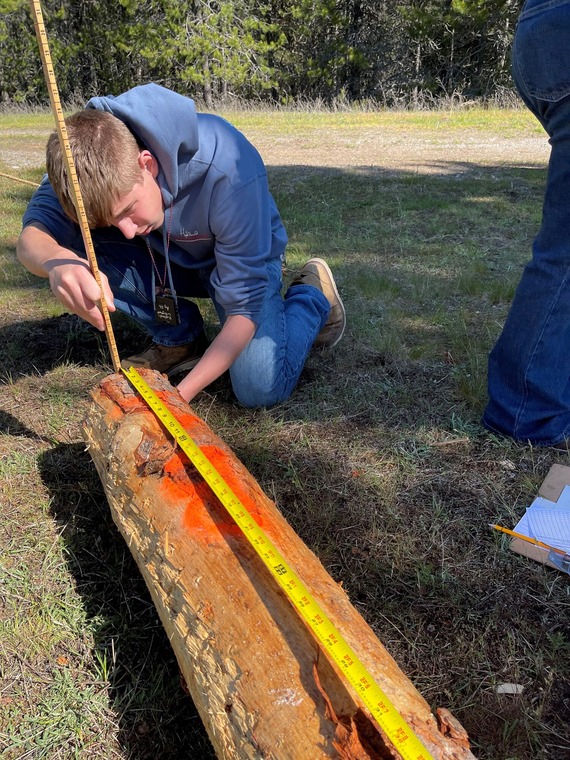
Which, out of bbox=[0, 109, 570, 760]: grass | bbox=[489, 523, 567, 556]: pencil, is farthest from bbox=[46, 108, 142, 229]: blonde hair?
bbox=[489, 523, 567, 556]: pencil

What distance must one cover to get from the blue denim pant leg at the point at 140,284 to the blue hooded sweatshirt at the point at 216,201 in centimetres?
26

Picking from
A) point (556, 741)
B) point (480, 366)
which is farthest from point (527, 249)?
point (556, 741)

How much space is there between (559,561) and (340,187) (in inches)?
209

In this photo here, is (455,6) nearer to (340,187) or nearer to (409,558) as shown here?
(340,187)

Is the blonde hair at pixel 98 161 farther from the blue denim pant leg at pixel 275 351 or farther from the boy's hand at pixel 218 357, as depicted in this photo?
the blue denim pant leg at pixel 275 351

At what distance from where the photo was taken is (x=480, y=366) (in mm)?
3008

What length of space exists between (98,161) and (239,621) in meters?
1.49

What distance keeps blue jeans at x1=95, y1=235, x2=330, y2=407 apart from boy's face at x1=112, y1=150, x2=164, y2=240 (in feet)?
1.91

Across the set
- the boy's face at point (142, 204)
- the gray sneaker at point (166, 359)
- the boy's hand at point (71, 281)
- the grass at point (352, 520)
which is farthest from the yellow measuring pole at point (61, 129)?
the gray sneaker at point (166, 359)

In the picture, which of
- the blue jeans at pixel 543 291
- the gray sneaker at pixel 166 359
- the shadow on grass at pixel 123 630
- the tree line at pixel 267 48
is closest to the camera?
the shadow on grass at pixel 123 630

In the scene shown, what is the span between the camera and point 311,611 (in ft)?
4.20

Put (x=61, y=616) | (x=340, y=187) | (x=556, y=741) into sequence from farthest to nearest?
(x=340, y=187) < (x=61, y=616) < (x=556, y=741)

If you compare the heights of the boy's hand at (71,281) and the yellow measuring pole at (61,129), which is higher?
the yellow measuring pole at (61,129)

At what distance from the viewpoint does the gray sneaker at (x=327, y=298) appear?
10.7 ft
